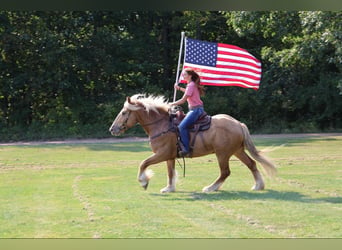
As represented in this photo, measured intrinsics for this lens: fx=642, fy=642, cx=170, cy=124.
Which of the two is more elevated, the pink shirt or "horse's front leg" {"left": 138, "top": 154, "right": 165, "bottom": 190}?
the pink shirt

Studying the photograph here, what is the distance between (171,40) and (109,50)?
4.01 meters

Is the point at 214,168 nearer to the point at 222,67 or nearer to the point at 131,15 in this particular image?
the point at 222,67

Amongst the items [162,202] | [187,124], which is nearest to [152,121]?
[187,124]

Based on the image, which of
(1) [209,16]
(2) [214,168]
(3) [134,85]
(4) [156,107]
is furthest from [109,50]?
(4) [156,107]

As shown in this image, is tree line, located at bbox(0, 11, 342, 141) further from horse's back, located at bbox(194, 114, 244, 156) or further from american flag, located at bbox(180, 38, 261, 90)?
horse's back, located at bbox(194, 114, 244, 156)

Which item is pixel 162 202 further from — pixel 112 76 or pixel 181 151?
pixel 112 76

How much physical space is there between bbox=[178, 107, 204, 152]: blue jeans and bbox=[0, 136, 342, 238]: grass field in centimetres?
91

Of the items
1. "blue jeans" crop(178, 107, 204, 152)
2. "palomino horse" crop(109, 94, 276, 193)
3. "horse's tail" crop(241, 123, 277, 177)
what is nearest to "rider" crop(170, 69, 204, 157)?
"blue jeans" crop(178, 107, 204, 152)

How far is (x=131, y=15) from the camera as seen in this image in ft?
107

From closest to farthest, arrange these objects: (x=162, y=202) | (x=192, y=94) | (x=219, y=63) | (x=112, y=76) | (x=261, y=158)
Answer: (x=162, y=202), (x=192, y=94), (x=261, y=158), (x=219, y=63), (x=112, y=76)

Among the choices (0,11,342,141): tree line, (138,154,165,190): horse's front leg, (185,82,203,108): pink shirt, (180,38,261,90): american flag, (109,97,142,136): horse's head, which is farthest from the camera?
(0,11,342,141): tree line

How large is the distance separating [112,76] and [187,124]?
65.9ft

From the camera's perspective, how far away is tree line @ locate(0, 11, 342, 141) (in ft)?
94.2

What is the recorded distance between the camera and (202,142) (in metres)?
11.6
